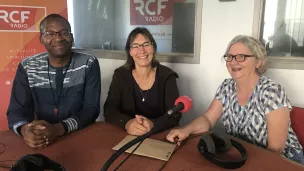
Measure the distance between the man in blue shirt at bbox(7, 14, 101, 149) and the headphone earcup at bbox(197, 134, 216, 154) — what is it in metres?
0.80

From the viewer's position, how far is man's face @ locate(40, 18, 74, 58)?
182cm

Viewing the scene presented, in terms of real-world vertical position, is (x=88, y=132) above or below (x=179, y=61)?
below

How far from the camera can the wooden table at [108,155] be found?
3.72 ft

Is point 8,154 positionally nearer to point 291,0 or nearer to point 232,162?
point 232,162

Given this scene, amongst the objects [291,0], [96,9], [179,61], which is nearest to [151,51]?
[179,61]

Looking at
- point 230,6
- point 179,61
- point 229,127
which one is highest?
point 230,6

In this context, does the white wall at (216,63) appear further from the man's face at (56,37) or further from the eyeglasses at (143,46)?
the man's face at (56,37)

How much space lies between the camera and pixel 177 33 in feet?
8.53

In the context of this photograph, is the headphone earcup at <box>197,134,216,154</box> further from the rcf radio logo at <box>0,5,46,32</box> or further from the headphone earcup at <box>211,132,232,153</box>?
the rcf radio logo at <box>0,5,46,32</box>

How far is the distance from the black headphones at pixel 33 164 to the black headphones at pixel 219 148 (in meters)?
0.61

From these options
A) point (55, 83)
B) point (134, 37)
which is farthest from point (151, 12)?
point (55, 83)

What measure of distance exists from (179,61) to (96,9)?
1195mm

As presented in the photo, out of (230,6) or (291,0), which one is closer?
(291,0)

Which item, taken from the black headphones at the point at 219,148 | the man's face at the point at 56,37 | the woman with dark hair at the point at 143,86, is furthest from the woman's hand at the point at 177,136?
the man's face at the point at 56,37
